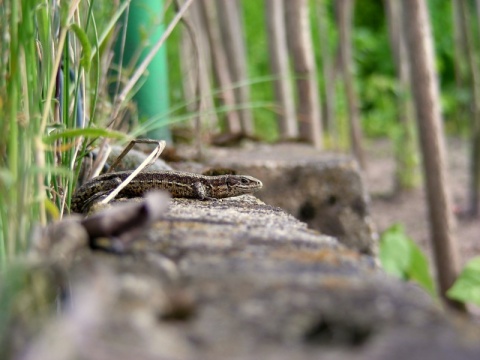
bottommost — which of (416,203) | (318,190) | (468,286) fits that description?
(416,203)

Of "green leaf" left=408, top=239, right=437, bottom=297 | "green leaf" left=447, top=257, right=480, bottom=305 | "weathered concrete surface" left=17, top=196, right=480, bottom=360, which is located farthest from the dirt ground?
"weathered concrete surface" left=17, top=196, right=480, bottom=360

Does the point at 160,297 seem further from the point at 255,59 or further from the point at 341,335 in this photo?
the point at 255,59

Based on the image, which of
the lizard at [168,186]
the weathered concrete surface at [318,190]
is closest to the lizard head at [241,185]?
the lizard at [168,186]

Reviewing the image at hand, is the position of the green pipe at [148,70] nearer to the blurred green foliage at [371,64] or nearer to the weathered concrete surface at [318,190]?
the weathered concrete surface at [318,190]

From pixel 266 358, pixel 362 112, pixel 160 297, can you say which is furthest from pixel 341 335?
pixel 362 112

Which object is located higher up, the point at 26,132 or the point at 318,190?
the point at 26,132

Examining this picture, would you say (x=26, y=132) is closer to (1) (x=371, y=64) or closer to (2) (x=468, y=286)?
(2) (x=468, y=286)

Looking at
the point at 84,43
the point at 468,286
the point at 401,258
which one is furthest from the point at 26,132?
the point at 401,258
